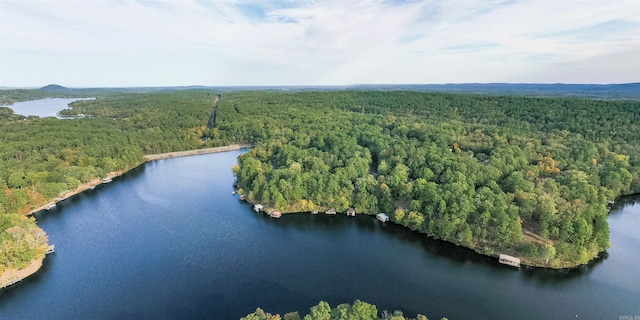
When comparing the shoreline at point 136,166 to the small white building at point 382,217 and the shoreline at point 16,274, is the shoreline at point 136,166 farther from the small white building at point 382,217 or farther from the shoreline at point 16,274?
the small white building at point 382,217

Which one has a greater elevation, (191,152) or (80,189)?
(191,152)

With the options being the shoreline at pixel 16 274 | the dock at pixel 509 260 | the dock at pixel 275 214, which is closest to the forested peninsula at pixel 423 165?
the shoreline at pixel 16 274

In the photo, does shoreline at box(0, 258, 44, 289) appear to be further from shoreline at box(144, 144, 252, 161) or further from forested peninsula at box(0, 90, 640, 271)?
shoreline at box(144, 144, 252, 161)

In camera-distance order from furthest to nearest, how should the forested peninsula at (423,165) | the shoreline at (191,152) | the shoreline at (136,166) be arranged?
the shoreline at (191,152) < the shoreline at (136,166) < the forested peninsula at (423,165)

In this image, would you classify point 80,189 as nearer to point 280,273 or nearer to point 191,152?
point 191,152

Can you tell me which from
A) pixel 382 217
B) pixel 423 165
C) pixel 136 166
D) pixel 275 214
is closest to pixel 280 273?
pixel 275 214

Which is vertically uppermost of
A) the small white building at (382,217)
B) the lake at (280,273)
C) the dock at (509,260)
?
the small white building at (382,217)
